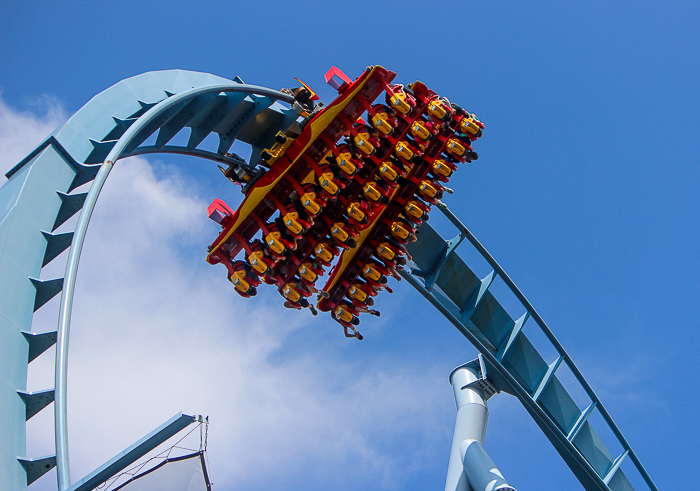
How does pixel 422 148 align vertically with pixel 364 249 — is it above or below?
above

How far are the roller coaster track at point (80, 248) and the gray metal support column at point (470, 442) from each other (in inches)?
21.1

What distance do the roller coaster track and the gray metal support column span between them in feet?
1.76

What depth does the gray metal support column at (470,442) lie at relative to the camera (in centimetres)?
776

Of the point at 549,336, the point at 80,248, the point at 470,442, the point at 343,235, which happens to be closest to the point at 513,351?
the point at 549,336

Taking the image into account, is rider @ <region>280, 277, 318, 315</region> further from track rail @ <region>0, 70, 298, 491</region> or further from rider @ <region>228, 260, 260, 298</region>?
track rail @ <region>0, 70, 298, 491</region>

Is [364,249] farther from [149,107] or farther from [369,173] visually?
[149,107]

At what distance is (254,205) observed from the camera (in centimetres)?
831

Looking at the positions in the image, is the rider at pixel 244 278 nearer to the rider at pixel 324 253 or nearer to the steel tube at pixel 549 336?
the rider at pixel 324 253

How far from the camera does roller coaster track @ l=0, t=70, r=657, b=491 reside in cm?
481

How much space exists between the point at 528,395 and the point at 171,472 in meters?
7.75

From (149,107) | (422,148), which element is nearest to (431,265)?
(422,148)

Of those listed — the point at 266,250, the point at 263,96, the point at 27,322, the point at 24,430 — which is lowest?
the point at 24,430

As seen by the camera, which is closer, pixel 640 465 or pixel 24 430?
pixel 24 430

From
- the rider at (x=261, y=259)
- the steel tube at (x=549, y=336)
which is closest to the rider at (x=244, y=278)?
the rider at (x=261, y=259)
